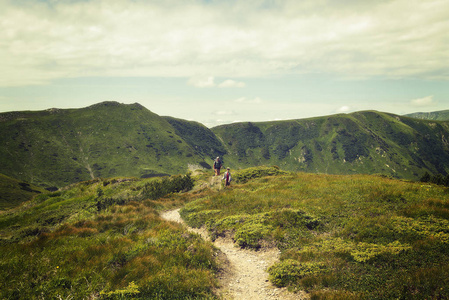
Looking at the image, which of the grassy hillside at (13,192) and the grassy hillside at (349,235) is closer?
the grassy hillside at (349,235)

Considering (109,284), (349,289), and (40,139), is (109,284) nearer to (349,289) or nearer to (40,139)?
(349,289)

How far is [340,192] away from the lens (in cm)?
1794

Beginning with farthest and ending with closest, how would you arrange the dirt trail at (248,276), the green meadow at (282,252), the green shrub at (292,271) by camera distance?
the green shrub at (292,271) < the dirt trail at (248,276) < the green meadow at (282,252)

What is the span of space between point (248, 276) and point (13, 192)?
151 m

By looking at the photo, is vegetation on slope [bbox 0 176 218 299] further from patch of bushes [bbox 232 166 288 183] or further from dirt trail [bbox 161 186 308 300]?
patch of bushes [bbox 232 166 288 183]

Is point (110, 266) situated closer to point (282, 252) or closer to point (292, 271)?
point (292, 271)

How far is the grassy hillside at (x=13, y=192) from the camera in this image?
99425mm

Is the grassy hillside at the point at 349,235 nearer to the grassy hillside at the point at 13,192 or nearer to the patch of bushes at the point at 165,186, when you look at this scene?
the patch of bushes at the point at 165,186

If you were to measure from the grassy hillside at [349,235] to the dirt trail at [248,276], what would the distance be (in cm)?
48

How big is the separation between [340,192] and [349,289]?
12.0 metres

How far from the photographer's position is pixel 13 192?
109 metres

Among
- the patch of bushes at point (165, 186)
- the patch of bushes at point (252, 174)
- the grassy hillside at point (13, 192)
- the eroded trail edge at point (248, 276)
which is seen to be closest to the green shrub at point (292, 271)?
the eroded trail edge at point (248, 276)

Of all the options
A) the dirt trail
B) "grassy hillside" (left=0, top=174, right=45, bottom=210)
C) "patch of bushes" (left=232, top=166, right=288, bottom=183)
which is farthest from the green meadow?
"grassy hillside" (left=0, top=174, right=45, bottom=210)

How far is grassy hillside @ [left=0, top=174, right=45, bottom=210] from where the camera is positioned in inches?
3914
